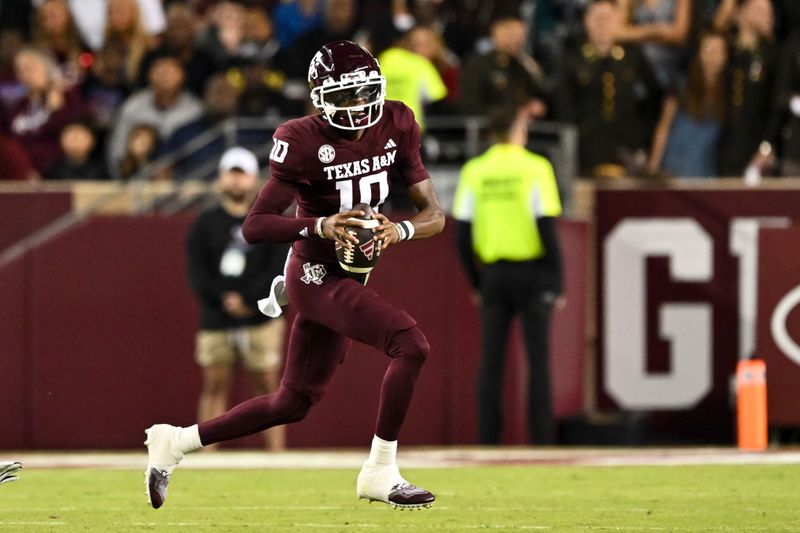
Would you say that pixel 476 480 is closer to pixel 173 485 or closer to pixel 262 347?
pixel 173 485

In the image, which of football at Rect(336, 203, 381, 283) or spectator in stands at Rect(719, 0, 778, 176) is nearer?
football at Rect(336, 203, 381, 283)

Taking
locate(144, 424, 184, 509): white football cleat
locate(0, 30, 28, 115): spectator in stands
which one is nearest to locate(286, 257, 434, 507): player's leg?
locate(144, 424, 184, 509): white football cleat

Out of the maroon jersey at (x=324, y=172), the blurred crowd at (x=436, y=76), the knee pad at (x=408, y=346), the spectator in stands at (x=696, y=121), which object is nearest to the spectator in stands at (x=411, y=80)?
the blurred crowd at (x=436, y=76)

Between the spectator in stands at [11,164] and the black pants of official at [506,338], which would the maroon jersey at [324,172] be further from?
the spectator in stands at [11,164]

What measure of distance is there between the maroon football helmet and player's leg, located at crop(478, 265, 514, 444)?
184 inches

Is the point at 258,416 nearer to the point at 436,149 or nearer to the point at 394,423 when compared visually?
the point at 394,423

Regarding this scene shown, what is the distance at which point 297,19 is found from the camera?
14922mm

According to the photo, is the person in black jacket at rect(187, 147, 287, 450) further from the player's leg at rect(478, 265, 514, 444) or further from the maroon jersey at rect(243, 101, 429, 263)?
the maroon jersey at rect(243, 101, 429, 263)

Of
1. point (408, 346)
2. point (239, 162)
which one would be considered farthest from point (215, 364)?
point (408, 346)

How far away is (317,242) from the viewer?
7672mm

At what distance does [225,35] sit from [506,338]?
13.5 feet

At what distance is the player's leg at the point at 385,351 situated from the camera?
7.42m

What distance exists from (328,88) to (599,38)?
618 cm

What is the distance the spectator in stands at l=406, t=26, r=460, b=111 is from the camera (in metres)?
13.6
